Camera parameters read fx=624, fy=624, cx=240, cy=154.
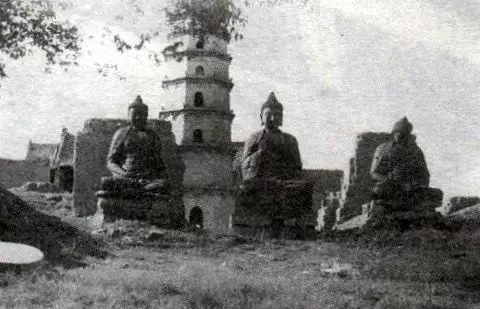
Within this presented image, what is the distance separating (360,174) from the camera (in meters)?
17.6

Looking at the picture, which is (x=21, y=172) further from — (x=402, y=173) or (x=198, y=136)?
(x=402, y=173)

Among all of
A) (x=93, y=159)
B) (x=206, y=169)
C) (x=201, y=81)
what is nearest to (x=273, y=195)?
(x=93, y=159)

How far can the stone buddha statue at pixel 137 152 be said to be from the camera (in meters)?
11.5

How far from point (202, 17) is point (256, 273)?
4625mm

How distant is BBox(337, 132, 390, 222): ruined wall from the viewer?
17047 millimetres

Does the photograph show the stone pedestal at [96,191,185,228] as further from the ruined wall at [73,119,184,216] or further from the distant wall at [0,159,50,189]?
the distant wall at [0,159,50,189]

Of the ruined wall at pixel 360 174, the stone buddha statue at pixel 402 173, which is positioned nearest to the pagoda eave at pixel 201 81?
the ruined wall at pixel 360 174

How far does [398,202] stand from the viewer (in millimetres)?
10953

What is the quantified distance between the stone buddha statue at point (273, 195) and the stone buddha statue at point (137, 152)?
61.3 inches

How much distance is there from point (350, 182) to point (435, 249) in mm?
8829

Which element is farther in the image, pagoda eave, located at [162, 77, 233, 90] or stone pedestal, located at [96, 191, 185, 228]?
pagoda eave, located at [162, 77, 233, 90]

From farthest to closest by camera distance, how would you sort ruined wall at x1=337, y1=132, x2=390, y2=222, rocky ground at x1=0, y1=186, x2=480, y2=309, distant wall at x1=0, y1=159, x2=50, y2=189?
distant wall at x1=0, y1=159, x2=50, y2=189, ruined wall at x1=337, y1=132, x2=390, y2=222, rocky ground at x1=0, y1=186, x2=480, y2=309

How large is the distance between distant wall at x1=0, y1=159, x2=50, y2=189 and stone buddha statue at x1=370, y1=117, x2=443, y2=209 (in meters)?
35.6

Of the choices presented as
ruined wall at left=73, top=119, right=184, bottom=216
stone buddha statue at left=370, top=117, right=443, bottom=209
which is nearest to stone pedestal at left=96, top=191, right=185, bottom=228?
stone buddha statue at left=370, top=117, right=443, bottom=209
